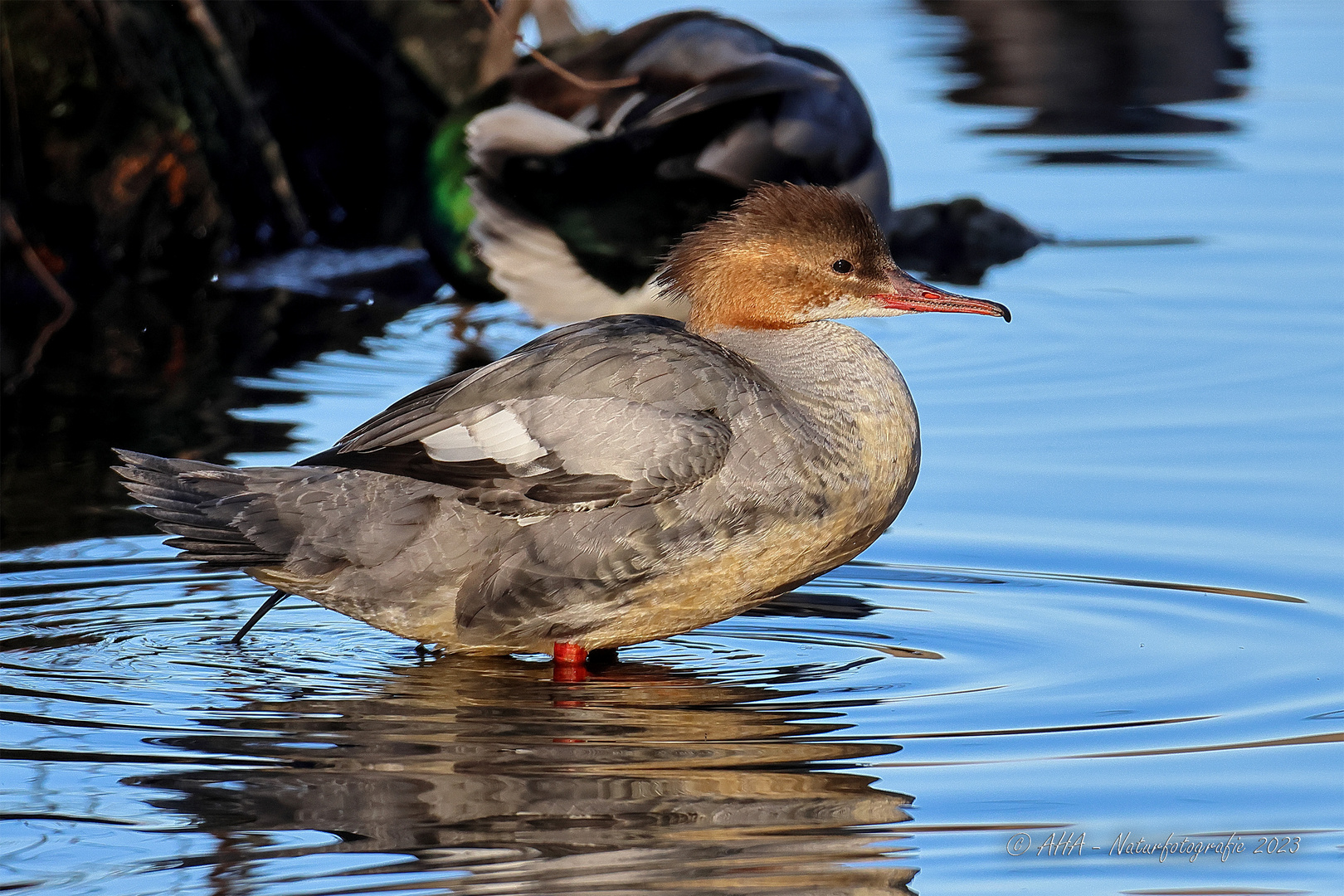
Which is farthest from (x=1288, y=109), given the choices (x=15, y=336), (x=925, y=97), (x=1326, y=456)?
(x=15, y=336)

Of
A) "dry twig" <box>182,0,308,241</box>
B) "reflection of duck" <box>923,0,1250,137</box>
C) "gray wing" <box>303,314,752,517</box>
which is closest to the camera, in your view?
"gray wing" <box>303,314,752,517</box>

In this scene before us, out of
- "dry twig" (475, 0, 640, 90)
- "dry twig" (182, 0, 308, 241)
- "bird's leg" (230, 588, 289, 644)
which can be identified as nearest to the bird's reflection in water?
"bird's leg" (230, 588, 289, 644)

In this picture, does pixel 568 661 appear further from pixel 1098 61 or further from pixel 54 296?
pixel 1098 61

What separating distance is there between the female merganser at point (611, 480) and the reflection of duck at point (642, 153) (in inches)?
83.6

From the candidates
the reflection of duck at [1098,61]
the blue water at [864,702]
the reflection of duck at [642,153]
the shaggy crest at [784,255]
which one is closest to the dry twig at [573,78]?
the reflection of duck at [642,153]

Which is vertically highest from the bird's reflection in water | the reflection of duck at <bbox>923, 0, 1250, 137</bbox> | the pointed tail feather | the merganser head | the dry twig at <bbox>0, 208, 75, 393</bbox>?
the merganser head

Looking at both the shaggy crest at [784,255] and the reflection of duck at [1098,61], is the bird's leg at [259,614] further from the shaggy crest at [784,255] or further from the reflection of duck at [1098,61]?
the reflection of duck at [1098,61]

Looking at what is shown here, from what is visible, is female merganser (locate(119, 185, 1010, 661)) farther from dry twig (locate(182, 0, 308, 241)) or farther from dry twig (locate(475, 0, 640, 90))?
dry twig (locate(182, 0, 308, 241))

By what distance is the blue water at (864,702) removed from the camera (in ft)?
11.4

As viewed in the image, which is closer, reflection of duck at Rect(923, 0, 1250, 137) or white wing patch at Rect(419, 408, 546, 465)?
white wing patch at Rect(419, 408, 546, 465)

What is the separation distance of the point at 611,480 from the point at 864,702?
2.34 feet

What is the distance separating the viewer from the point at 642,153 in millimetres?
7145

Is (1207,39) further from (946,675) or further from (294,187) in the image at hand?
(946,675)

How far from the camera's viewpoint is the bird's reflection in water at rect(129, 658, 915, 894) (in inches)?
134
